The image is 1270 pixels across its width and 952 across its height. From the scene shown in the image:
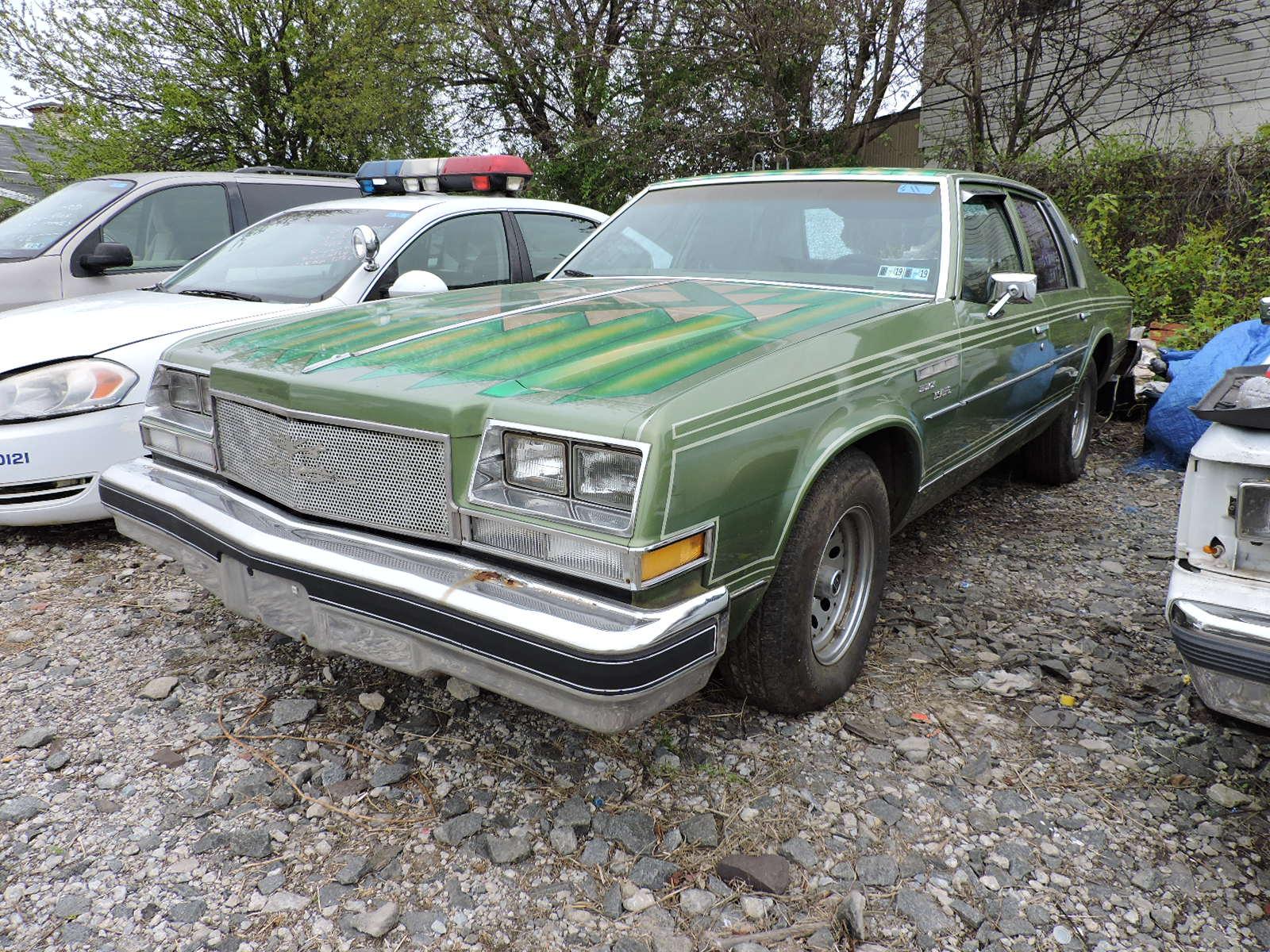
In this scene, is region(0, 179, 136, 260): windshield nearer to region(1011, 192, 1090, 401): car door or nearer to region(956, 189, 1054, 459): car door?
region(956, 189, 1054, 459): car door

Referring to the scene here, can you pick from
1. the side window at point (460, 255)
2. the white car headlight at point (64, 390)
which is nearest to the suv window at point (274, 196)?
the side window at point (460, 255)

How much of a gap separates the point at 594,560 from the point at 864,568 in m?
1.17

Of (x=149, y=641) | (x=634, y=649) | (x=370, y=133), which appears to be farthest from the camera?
(x=370, y=133)

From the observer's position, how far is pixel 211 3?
11.2 meters

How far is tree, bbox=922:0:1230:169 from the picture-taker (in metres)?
11.4

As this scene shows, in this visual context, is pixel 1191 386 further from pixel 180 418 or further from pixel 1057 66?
pixel 1057 66

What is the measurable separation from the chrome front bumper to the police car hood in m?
1.72

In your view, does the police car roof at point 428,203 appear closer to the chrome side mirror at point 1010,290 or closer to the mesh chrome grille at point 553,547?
the chrome side mirror at point 1010,290

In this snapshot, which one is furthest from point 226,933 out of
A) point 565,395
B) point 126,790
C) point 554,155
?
point 554,155

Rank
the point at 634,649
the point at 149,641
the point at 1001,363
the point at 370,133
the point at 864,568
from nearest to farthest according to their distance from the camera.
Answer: the point at 634,649, the point at 864,568, the point at 149,641, the point at 1001,363, the point at 370,133

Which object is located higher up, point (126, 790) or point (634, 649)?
point (634, 649)

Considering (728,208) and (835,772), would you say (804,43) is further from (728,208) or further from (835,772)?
(835,772)

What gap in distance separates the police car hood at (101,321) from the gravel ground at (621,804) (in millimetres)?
1135

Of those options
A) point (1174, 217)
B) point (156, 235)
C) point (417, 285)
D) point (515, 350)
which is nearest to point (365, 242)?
point (417, 285)
